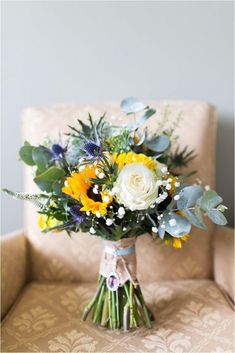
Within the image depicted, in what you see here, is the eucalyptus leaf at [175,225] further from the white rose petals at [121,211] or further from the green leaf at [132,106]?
the green leaf at [132,106]

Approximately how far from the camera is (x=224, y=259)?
3.92ft

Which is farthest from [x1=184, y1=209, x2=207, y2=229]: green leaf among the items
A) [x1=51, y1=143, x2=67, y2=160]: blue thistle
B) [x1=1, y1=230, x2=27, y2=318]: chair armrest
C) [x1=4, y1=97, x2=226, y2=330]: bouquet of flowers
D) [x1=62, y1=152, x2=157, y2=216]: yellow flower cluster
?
[x1=1, y1=230, x2=27, y2=318]: chair armrest

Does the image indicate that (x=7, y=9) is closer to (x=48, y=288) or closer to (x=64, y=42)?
(x=64, y=42)

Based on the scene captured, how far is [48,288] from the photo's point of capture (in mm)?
1210

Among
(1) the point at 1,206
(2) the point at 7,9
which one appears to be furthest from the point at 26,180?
(2) the point at 7,9

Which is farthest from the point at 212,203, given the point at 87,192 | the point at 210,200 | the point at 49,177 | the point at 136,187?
the point at 49,177

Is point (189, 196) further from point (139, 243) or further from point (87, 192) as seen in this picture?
point (139, 243)

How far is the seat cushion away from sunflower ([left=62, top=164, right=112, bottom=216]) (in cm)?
35

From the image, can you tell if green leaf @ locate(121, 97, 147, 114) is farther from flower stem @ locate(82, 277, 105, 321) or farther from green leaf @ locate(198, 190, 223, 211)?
flower stem @ locate(82, 277, 105, 321)

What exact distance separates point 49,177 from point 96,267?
1.36ft

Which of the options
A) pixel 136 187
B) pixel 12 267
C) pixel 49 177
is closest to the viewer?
pixel 136 187

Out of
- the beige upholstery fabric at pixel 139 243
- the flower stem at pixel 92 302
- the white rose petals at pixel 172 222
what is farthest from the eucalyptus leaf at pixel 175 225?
the beige upholstery fabric at pixel 139 243

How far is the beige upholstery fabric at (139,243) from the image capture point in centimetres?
122

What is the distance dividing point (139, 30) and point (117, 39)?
0.27 ft
